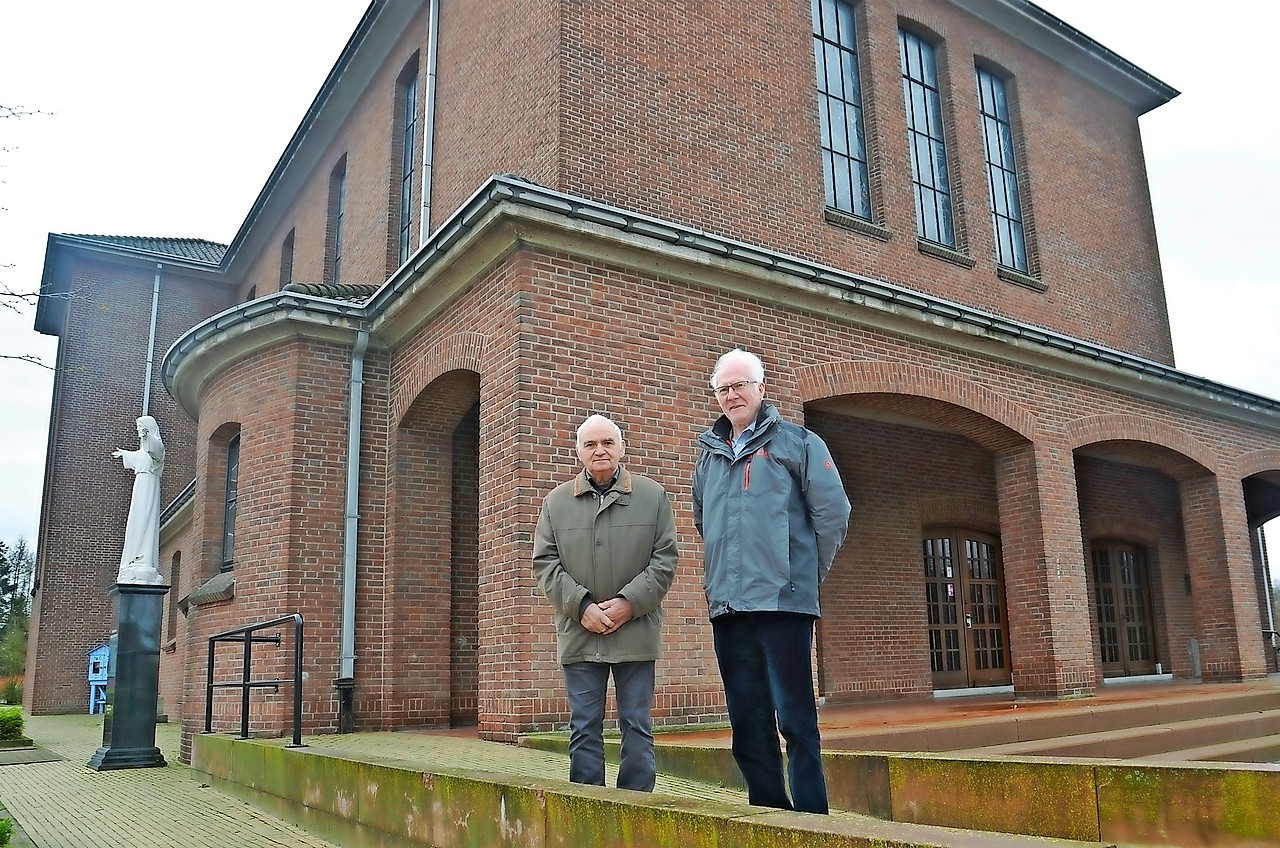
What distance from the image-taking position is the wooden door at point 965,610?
1369cm

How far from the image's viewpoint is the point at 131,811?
24.1ft

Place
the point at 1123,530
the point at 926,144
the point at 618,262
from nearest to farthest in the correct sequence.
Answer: the point at 618,262 → the point at 926,144 → the point at 1123,530

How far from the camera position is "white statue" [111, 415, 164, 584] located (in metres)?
10.5

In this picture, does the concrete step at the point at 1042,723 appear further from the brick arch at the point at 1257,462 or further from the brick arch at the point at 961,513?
the brick arch at the point at 1257,462

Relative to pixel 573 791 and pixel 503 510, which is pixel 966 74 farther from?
pixel 573 791

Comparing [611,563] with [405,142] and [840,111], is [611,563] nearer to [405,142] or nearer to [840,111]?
[840,111]

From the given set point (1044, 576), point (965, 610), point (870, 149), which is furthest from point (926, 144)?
point (965, 610)

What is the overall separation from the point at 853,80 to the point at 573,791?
11.9 metres

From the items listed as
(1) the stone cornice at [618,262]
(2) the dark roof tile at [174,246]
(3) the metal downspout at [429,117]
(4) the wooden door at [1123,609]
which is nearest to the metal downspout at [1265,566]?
(4) the wooden door at [1123,609]

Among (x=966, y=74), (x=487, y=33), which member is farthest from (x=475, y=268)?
Answer: (x=966, y=74)

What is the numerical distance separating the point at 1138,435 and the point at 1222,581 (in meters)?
2.51

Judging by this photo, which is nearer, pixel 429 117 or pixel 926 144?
pixel 429 117

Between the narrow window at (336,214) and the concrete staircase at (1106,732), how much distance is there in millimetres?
13104

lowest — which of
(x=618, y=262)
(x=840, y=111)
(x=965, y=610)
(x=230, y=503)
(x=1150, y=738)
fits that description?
(x=1150, y=738)
